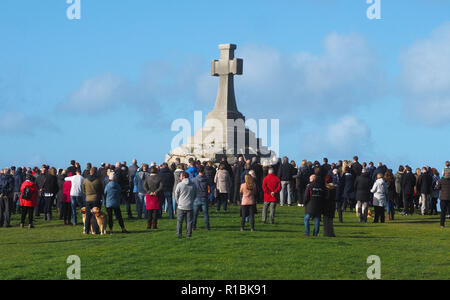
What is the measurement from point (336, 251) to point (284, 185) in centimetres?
1435

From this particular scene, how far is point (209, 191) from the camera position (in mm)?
28172

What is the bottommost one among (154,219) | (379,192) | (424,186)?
(154,219)

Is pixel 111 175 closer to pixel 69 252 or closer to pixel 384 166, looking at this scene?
pixel 69 252

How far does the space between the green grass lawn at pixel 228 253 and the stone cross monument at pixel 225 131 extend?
1752cm

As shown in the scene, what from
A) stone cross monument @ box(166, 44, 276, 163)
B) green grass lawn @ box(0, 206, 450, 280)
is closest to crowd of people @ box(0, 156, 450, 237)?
green grass lawn @ box(0, 206, 450, 280)

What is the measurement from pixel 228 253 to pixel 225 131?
85.8 ft

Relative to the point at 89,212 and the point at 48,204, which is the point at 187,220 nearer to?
the point at 89,212

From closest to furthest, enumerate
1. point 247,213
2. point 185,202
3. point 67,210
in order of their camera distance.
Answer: point 185,202 < point 247,213 < point 67,210

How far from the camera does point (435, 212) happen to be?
109ft

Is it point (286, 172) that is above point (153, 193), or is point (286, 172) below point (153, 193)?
above

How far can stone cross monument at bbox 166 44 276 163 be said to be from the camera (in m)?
43.3

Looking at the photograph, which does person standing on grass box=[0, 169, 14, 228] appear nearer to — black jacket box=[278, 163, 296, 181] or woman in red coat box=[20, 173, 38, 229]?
woman in red coat box=[20, 173, 38, 229]

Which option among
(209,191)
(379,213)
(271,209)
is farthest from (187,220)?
(379,213)

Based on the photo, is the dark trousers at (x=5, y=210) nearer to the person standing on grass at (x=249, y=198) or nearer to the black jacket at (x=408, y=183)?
the person standing on grass at (x=249, y=198)
